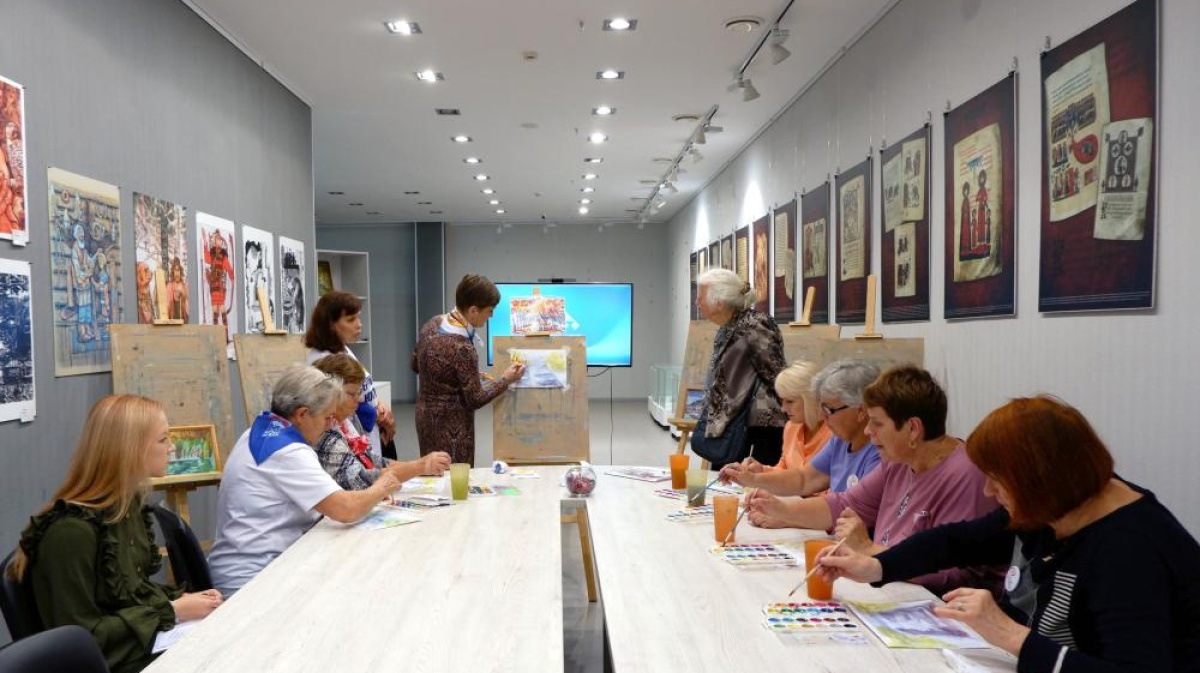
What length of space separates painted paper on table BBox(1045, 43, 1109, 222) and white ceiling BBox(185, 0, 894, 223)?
1670 millimetres

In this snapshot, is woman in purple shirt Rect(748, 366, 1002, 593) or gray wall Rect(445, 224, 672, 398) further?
gray wall Rect(445, 224, 672, 398)

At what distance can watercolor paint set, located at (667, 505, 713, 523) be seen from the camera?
104 inches

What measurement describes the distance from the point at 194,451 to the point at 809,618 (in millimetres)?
2901

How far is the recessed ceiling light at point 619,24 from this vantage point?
4.49m

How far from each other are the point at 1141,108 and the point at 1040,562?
67.2 inches

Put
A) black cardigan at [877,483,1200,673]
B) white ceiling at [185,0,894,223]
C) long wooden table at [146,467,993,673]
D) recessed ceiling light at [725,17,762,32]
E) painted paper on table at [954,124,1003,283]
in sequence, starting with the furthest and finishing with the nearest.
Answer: recessed ceiling light at [725,17,762,32]
white ceiling at [185,0,894,223]
painted paper on table at [954,124,1003,283]
long wooden table at [146,467,993,673]
black cardigan at [877,483,1200,673]

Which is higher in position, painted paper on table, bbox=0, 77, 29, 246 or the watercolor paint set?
painted paper on table, bbox=0, 77, 29, 246

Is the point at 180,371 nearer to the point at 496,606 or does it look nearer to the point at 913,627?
the point at 496,606

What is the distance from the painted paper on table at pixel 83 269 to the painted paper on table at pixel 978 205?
12.6ft

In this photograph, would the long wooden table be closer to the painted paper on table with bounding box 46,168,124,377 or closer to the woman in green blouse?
the woman in green blouse

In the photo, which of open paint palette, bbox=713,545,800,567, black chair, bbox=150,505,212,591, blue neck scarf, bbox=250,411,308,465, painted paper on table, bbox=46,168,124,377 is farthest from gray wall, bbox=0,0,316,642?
open paint palette, bbox=713,545,800,567

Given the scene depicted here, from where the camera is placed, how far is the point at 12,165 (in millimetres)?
2863

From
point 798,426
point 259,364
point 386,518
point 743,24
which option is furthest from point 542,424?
point 743,24

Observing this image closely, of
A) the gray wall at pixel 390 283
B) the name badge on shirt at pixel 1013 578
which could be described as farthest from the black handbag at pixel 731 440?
the gray wall at pixel 390 283
